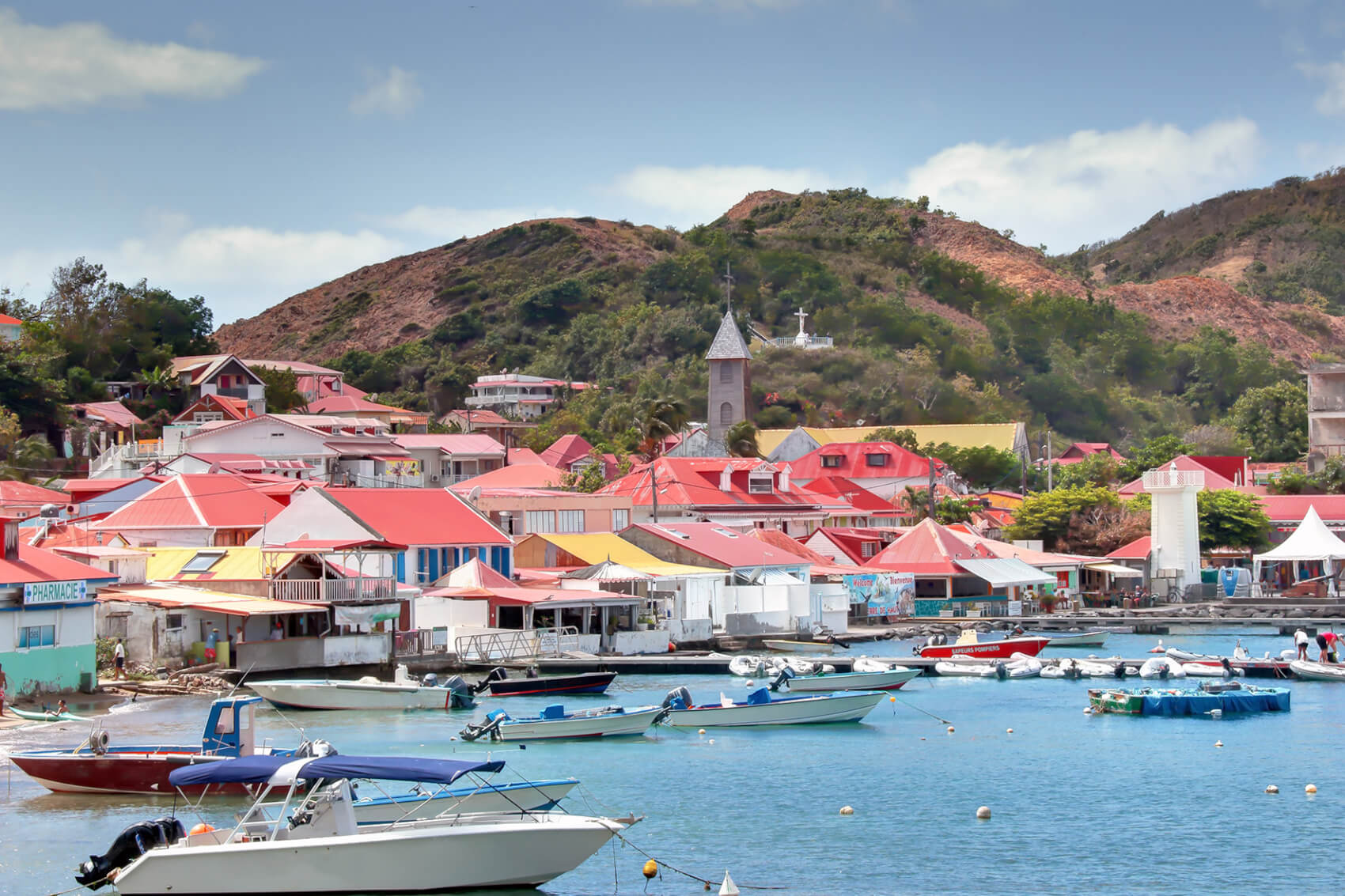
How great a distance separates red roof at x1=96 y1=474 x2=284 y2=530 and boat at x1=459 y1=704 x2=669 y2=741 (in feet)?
66.8

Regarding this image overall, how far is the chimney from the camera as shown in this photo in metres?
36.6

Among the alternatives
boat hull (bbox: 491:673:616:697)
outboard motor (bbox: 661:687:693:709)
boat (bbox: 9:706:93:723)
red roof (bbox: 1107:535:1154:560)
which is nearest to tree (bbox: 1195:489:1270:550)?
red roof (bbox: 1107:535:1154:560)

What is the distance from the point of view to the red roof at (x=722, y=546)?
6175cm

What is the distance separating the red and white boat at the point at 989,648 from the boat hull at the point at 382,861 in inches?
1340

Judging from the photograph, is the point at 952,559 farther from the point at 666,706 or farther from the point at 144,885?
the point at 144,885

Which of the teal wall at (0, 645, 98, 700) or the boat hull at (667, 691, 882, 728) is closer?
the teal wall at (0, 645, 98, 700)

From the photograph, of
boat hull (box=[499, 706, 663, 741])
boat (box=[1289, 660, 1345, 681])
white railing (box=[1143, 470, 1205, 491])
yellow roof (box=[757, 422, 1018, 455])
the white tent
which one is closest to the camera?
boat hull (box=[499, 706, 663, 741])

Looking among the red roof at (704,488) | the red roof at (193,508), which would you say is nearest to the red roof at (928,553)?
the red roof at (704,488)

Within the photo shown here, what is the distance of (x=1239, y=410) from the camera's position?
121m

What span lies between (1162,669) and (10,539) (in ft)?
116

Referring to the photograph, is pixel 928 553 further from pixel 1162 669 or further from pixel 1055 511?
pixel 1162 669

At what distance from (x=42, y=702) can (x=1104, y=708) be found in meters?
28.4

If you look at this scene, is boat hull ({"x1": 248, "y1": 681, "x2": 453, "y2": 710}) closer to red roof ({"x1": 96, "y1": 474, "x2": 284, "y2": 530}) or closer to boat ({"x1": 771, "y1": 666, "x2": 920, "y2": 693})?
boat ({"x1": 771, "y1": 666, "x2": 920, "y2": 693})

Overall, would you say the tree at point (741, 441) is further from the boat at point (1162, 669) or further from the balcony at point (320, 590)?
the balcony at point (320, 590)
